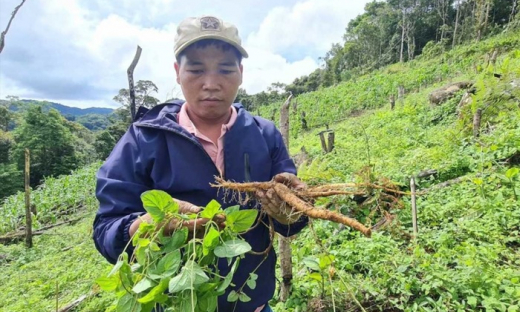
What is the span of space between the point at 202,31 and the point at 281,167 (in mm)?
685

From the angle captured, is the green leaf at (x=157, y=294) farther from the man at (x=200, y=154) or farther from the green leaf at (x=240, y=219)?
the man at (x=200, y=154)

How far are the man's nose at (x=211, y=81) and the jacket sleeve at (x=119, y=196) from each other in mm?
372

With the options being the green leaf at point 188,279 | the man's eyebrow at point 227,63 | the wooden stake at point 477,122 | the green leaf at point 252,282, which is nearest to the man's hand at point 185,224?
the green leaf at point 188,279

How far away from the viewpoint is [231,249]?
0.85 m

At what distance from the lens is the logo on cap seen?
1220 millimetres

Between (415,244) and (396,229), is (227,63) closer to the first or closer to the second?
(396,229)

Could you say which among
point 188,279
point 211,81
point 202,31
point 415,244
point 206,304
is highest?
point 202,31

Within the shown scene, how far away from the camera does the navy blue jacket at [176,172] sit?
1.10 metres

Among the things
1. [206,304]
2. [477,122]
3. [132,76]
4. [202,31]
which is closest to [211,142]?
[202,31]

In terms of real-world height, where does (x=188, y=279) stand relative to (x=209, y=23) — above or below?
below

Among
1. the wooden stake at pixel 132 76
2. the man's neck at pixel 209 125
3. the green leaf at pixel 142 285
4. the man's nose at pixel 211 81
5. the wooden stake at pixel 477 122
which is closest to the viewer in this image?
the green leaf at pixel 142 285

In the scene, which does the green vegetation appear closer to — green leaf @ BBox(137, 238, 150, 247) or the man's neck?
green leaf @ BBox(137, 238, 150, 247)

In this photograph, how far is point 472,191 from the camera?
3127 millimetres

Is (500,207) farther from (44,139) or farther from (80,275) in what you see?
(44,139)
